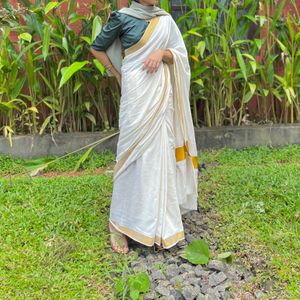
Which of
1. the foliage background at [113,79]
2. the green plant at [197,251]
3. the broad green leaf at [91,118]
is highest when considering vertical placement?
the foliage background at [113,79]

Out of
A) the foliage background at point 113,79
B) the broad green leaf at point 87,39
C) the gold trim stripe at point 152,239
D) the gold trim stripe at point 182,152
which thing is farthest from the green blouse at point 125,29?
the broad green leaf at point 87,39

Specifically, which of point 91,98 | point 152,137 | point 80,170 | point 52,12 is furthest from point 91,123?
point 152,137

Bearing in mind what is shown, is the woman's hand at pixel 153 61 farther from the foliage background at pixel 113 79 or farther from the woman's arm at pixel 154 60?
the foliage background at pixel 113 79

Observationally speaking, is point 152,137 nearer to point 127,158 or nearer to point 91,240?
point 127,158

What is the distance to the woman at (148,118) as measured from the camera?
8.25 feet

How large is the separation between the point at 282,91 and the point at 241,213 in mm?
2097

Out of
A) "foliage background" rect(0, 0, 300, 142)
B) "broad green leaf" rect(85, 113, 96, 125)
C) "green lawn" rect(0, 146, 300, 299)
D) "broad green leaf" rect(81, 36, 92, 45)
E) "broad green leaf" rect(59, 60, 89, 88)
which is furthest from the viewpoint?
"broad green leaf" rect(85, 113, 96, 125)

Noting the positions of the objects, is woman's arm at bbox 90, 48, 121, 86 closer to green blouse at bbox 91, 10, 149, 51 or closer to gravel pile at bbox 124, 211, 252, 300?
A: green blouse at bbox 91, 10, 149, 51

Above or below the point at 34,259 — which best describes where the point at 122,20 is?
above

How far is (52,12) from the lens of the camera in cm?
448

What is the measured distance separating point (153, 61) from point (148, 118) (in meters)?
0.32

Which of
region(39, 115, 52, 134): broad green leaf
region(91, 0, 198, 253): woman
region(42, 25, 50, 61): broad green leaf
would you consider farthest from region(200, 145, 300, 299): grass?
region(42, 25, 50, 61): broad green leaf

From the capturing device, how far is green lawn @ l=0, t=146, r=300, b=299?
Answer: 2464 mm

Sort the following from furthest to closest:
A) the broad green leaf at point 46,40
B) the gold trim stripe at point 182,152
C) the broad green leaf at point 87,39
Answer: the broad green leaf at point 87,39
the broad green leaf at point 46,40
the gold trim stripe at point 182,152
